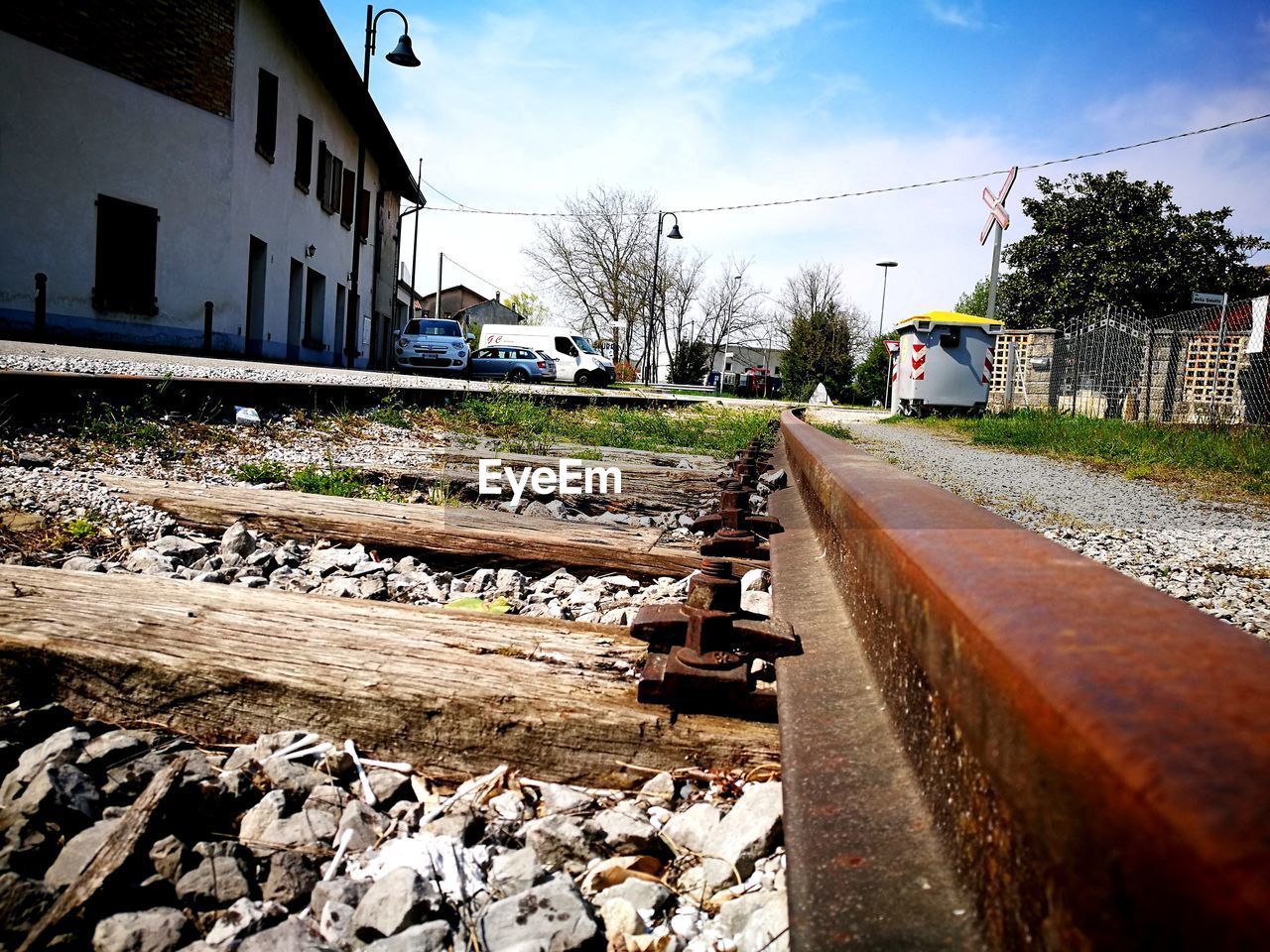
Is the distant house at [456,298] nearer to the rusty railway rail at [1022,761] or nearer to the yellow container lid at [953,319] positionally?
the yellow container lid at [953,319]

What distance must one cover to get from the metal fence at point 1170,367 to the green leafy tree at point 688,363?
4036cm

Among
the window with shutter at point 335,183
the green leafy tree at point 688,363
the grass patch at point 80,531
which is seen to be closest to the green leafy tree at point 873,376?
the green leafy tree at point 688,363

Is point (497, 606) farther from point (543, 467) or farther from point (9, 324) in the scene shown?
point (9, 324)

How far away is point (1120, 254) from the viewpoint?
35.2 meters

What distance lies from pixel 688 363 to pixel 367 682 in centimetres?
5943

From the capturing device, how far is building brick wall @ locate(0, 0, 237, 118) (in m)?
13.7

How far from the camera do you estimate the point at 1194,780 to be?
33 centimetres

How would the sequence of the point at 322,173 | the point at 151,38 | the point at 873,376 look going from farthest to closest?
the point at 873,376 < the point at 322,173 < the point at 151,38

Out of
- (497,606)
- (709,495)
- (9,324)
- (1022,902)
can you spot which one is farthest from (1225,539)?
(9,324)

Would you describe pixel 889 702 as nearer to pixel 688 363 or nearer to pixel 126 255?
pixel 126 255

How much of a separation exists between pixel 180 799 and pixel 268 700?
0.71 feet

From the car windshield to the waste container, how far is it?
1448 cm

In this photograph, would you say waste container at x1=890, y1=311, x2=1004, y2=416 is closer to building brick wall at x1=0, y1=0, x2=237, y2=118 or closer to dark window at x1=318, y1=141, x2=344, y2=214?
building brick wall at x1=0, y1=0, x2=237, y2=118
